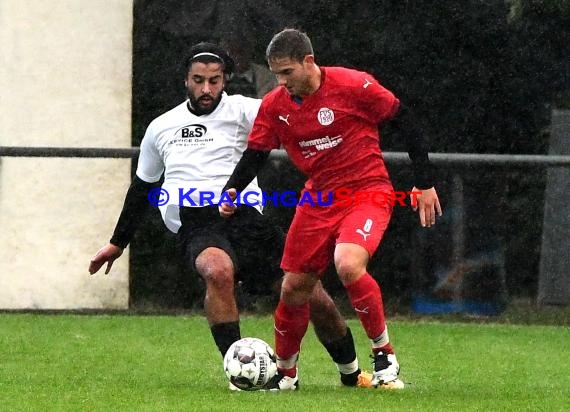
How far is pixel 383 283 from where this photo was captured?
1238 cm

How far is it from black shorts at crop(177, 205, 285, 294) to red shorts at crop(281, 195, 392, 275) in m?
0.39

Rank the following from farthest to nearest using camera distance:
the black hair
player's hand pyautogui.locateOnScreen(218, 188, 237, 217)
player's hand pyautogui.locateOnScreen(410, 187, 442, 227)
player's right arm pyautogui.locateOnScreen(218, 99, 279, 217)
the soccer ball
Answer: the black hair, player's right arm pyautogui.locateOnScreen(218, 99, 279, 217), player's hand pyautogui.locateOnScreen(218, 188, 237, 217), player's hand pyautogui.locateOnScreen(410, 187, 442, 227), the soccer ball

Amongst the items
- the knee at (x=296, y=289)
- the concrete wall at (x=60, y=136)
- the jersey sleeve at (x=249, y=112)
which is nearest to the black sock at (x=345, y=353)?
the knee at (x=296, y=289)

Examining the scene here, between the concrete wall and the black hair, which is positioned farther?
the concrete wall

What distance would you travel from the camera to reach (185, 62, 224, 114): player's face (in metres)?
8.20

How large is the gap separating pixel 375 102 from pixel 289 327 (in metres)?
1.27

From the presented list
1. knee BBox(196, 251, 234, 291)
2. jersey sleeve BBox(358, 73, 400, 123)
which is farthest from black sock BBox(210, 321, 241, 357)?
jersey sleeve BBox(358, 73, 400, 123)

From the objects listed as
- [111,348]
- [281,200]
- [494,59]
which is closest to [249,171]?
[111,348]

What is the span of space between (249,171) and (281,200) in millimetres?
4458

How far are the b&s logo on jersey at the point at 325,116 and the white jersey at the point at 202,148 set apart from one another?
832 millimetres

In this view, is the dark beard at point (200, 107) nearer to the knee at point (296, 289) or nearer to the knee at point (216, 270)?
the knee at point (216, 270)

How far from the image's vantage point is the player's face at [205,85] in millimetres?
8203

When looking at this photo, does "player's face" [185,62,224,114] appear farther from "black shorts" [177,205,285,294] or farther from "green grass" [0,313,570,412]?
"green grass" [0,313,570,412]

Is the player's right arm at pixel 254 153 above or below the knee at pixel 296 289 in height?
above
